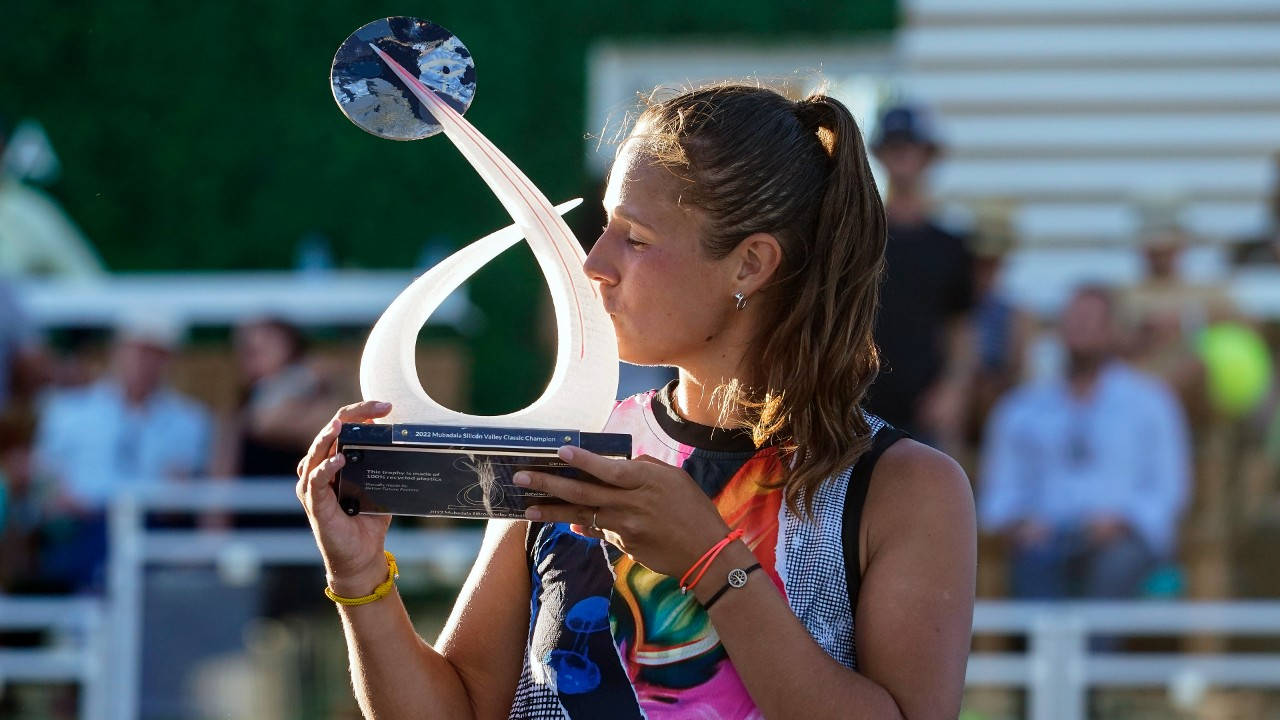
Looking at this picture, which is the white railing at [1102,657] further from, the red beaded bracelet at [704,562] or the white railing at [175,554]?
the red beaded bracelet at [704,562]

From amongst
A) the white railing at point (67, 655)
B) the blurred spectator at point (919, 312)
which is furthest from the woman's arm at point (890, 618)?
the white railing at point (67, 655)

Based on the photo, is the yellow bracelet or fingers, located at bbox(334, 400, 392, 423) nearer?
fingers, located at bbox(334, 400, 392, 423)

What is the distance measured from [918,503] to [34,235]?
7129 millimetres

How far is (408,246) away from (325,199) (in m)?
0.55

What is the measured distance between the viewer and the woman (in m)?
1.91

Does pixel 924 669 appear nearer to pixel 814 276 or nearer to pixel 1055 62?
pixel 814 276

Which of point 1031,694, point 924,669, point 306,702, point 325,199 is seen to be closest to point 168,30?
point 325,199

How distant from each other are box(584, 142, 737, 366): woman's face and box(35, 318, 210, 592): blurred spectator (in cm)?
512

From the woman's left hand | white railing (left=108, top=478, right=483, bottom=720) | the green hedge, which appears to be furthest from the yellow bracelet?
the green hedge

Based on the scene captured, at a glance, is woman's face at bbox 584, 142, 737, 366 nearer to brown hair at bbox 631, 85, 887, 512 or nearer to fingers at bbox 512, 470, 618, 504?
brown hair at bbox 631, 85, 887, 512

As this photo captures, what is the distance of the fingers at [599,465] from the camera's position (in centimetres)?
184

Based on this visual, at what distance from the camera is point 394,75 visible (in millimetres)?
2137

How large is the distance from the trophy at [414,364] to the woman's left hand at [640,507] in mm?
31

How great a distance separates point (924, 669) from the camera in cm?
193
